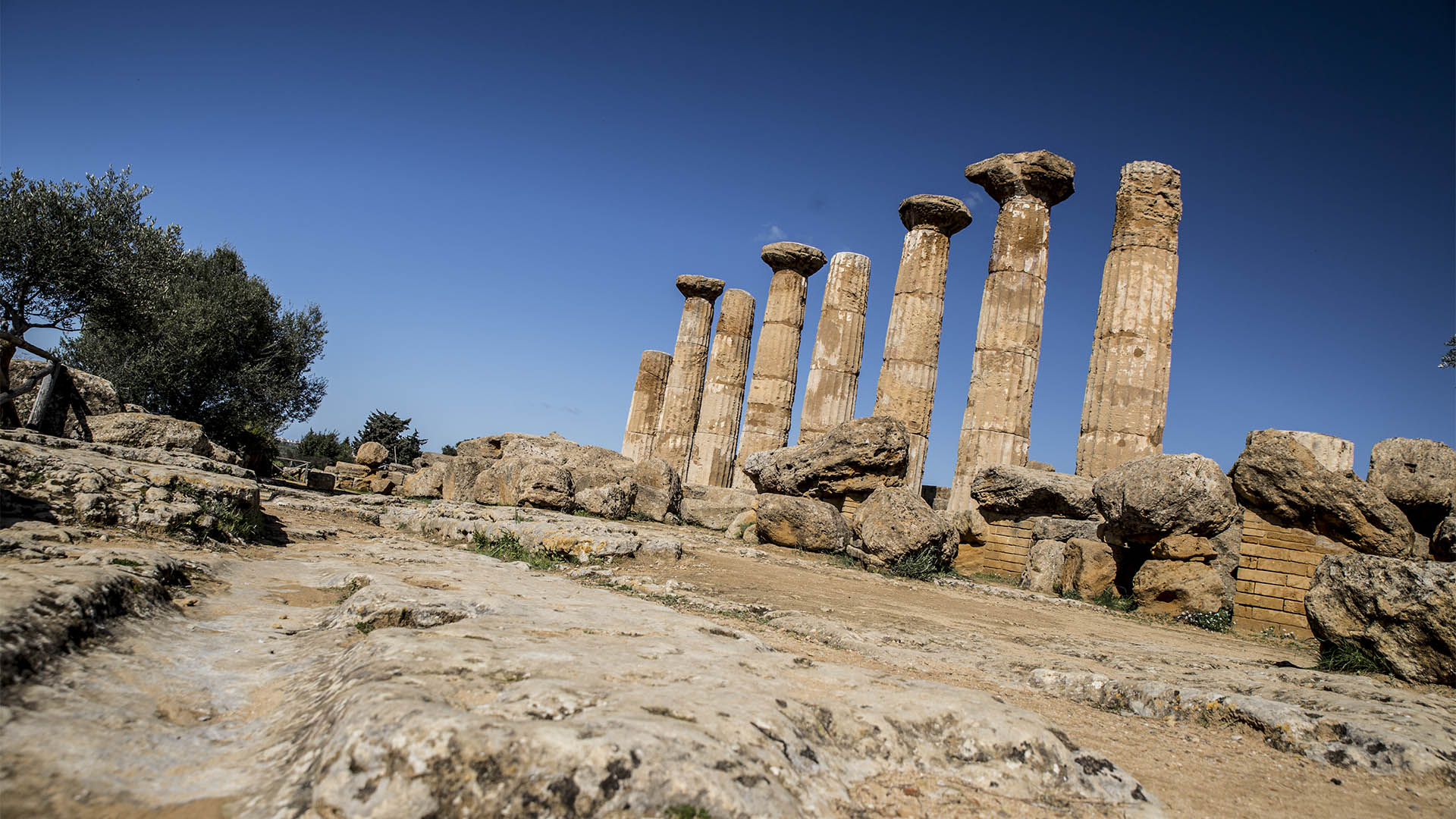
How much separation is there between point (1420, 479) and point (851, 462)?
6.55 m

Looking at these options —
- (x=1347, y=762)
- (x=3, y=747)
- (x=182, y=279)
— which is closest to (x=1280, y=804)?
(x=1347, y=762)

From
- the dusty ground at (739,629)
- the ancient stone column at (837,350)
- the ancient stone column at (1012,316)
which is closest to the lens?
the dusty ground at (739,629)

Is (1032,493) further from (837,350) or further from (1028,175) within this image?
(837,350)

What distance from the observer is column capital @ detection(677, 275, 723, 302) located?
70.1 ft

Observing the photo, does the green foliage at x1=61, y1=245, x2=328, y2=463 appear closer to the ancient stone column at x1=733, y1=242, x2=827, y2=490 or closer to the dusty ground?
the ancient stone column at x1=733, y1=242, x2=827, y2=490

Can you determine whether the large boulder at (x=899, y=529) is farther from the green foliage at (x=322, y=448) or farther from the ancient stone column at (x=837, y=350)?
the green foliage at (x=322, y=448)

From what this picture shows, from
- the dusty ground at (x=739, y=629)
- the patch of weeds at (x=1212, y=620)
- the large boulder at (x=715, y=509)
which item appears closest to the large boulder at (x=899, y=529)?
the dusty ground at (x=739, y=629)

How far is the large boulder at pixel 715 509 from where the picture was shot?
13789 millimetres

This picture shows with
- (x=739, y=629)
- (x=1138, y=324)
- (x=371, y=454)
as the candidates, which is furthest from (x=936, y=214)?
(x=371, y=454)

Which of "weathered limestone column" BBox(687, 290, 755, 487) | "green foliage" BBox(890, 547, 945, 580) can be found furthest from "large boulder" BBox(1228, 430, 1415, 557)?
"weathered limestone column" BBox(687, 290, 755, 487)

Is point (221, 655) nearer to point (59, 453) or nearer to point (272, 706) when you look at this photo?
point (272, 706)

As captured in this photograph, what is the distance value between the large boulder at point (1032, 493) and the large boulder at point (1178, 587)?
220 centimetres

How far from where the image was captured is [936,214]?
52.1 feet

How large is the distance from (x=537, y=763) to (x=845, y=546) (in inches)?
364
